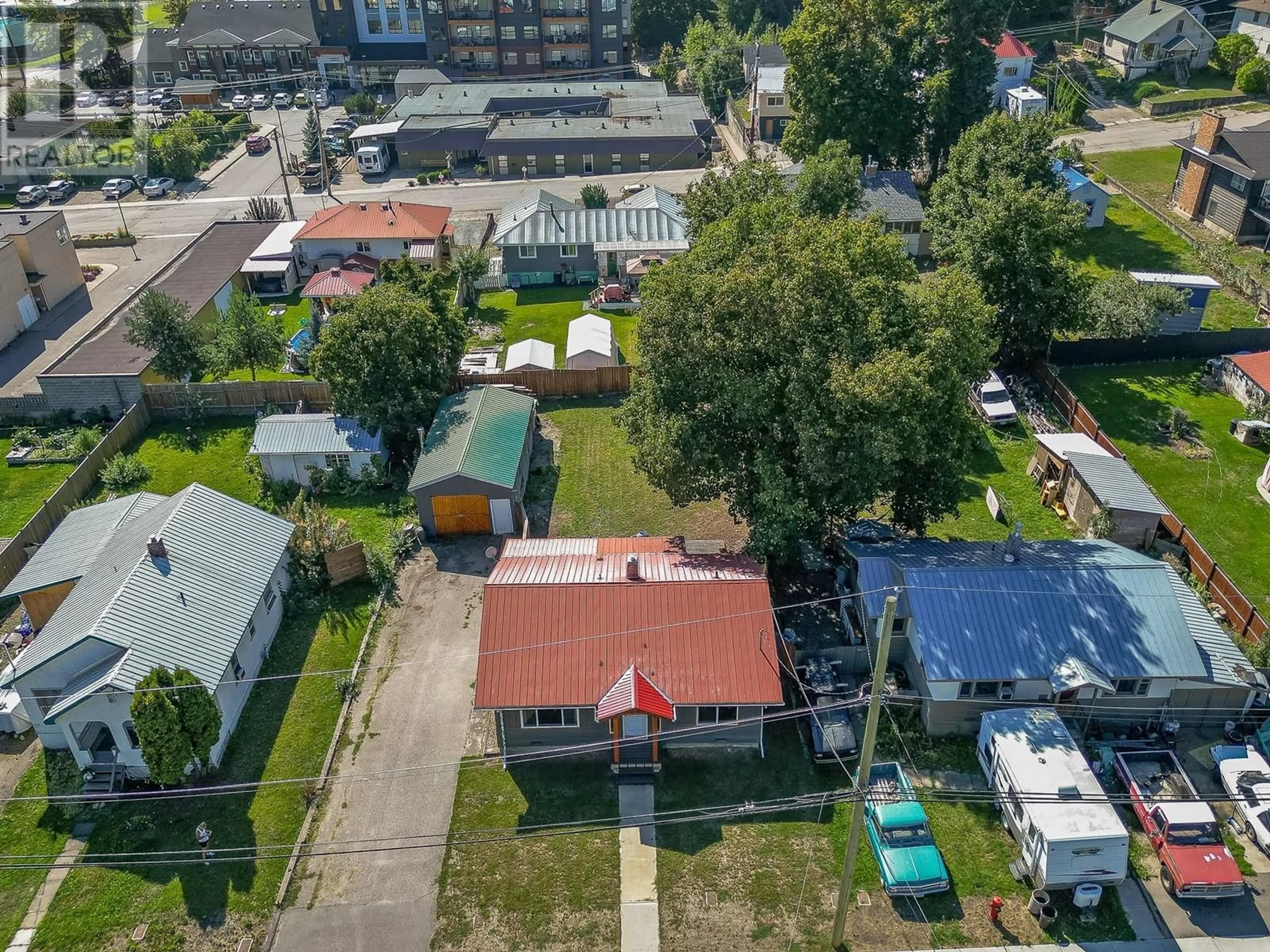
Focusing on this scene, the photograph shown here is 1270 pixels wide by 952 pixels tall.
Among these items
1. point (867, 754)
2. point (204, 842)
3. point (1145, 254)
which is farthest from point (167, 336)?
point (1145, 254)

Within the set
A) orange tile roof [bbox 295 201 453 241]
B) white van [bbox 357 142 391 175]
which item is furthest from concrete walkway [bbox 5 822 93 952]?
white van [bbox 357 142 391 175]

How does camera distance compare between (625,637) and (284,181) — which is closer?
(625,637)

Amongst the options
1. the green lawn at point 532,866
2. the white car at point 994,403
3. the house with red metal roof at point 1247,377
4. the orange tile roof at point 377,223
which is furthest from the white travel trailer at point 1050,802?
the orange tile roof at point 377,223

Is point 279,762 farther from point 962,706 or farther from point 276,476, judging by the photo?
point 962,706

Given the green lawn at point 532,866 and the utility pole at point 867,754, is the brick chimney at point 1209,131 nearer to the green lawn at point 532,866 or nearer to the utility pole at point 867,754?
the utility pole at point 867,754

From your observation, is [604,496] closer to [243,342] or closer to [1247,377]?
[243,342]
